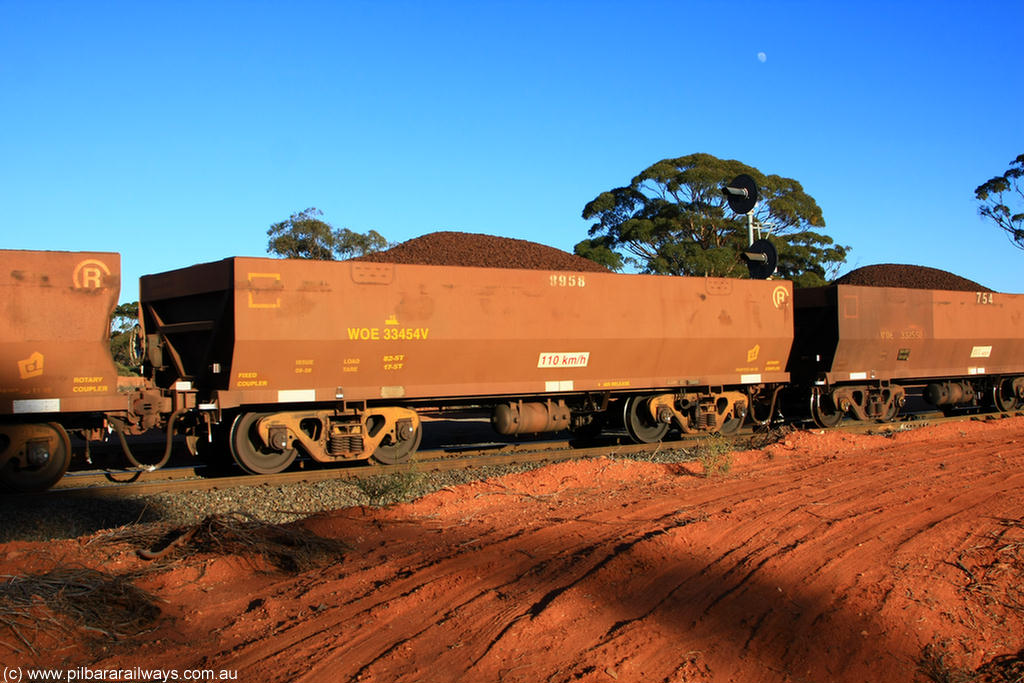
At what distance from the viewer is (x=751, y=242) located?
18.2 m

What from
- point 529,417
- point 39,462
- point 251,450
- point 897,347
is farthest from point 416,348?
point 897,347

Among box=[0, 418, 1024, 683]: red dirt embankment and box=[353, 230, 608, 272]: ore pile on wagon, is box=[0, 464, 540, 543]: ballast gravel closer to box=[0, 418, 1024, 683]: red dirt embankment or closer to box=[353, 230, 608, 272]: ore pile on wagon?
box=[0, 418, 1024, 683]: red dirt embankment

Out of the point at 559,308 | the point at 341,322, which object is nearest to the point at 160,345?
the point at 341,322

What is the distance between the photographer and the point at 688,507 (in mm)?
7945

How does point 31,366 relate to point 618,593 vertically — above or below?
above

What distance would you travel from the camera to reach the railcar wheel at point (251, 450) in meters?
11.3

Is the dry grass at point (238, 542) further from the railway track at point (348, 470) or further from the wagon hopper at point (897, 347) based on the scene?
the wagon hopper at point (897, 347)

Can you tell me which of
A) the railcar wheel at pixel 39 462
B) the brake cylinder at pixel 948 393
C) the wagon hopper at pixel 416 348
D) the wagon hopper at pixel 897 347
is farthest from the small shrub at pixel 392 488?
the brake cylinder at pixel 948 393

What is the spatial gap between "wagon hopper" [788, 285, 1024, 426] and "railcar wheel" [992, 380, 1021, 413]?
40 millimetres

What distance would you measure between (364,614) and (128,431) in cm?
713

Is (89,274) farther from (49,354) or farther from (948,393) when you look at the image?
(948,393)

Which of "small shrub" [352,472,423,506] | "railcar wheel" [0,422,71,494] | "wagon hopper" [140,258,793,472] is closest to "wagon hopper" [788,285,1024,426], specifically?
"wagon hopper" [140,258,793,472]

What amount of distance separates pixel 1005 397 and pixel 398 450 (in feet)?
58.8

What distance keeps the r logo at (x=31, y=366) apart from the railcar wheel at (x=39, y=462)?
0.69 m
